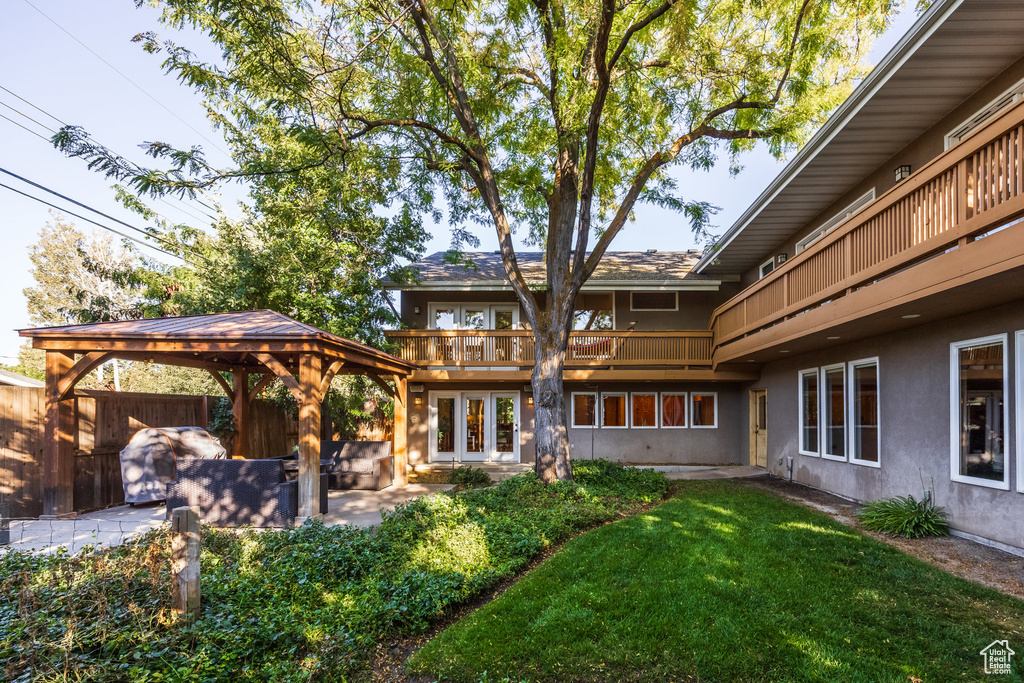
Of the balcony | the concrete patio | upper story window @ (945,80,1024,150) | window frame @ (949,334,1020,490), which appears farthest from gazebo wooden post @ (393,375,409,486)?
upper story window @ (945,80,1024,150)

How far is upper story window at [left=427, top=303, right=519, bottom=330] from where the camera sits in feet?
49.0

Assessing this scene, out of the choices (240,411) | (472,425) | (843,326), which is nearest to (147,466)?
(240,411)

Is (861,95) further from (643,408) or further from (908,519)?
(643,408)

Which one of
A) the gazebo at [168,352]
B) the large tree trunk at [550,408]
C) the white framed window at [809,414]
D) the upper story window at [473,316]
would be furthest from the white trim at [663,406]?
the gazebo at [168,352]

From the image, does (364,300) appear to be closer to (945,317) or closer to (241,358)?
(241,358)

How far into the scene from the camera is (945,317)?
673 cm

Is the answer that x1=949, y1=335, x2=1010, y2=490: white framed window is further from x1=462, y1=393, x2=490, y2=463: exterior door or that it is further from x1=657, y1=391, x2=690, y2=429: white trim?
x1=462, y1=393, x2=490, y2=463: exterior door

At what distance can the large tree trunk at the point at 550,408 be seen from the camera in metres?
8.99

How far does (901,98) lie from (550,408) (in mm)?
6823

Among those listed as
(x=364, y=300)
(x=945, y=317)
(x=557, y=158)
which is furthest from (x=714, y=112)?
(x=364, y=300)

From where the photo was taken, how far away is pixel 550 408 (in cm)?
921

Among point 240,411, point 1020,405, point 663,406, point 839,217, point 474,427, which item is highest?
point 839,217

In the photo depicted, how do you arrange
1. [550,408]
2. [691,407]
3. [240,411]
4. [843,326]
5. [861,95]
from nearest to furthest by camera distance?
1. [861,95]
2. [843,326]
3. [550,408]
4. [240,411]
5. [691,407]

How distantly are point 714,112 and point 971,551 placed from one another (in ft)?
26.1
